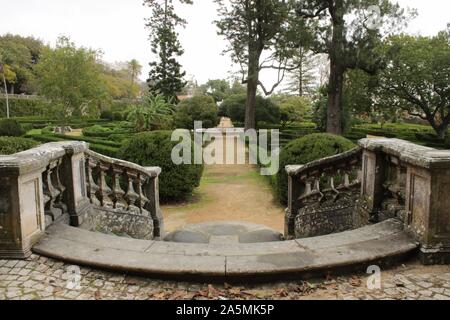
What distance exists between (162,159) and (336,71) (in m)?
13.1

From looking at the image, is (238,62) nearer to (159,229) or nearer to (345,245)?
(159,229)

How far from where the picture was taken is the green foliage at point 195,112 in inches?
918

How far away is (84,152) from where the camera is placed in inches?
176

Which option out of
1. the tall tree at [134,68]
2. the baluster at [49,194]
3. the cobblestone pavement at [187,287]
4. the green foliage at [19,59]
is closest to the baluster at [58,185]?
the baluster at [49,194]

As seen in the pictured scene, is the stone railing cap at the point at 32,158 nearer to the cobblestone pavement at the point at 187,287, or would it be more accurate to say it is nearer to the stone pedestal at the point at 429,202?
the cobblestone pavement at the point at 187,287

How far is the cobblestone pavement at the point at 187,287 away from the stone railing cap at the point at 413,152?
0.88m

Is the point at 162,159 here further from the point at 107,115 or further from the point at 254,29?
the point at 107,115

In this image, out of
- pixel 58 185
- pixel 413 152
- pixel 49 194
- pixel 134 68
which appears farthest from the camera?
pixel 134 68

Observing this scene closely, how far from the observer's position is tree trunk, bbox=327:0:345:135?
57.2 feet

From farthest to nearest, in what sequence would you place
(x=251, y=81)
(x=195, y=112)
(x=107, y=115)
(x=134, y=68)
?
(x=134, y=68), (x=107, y=115), (x=195, y=112), (x=251, y=81)

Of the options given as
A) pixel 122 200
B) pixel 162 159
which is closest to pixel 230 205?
pixel 162 159

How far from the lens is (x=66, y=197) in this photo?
4027mm
